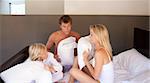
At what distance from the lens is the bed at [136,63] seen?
2232 millimetres

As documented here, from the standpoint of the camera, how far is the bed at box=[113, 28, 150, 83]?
2232 mm

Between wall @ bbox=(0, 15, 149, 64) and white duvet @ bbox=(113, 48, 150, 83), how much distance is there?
0.42 meters

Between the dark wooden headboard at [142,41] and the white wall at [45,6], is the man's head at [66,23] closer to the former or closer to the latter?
the white wall at [45,6]

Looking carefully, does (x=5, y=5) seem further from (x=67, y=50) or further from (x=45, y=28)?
(x=67, y=50)

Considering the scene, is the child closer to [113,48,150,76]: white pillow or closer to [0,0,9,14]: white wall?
[113,48,150,76]: white pillow

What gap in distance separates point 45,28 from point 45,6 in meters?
0.36

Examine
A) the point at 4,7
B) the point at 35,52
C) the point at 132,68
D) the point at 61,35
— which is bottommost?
the point at 132,68

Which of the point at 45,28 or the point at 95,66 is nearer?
→ the point at 95,66

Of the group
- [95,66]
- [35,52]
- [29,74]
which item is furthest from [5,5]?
[95,66]

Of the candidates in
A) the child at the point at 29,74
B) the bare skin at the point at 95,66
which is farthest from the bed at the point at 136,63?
the child at the point at 29,74

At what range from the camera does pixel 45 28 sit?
3154mm

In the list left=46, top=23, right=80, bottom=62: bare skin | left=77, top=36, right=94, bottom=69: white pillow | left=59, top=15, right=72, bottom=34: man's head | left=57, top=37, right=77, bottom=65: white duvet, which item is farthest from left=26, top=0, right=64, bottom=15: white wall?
left=77, top=36, right=94, bottom=69: white pillow

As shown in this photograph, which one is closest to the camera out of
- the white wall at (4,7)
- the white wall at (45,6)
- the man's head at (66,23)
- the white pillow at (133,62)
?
the white pillow at (133,62)

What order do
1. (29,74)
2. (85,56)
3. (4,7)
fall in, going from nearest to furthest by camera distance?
(29,74) < (85,56) < (4,7)
